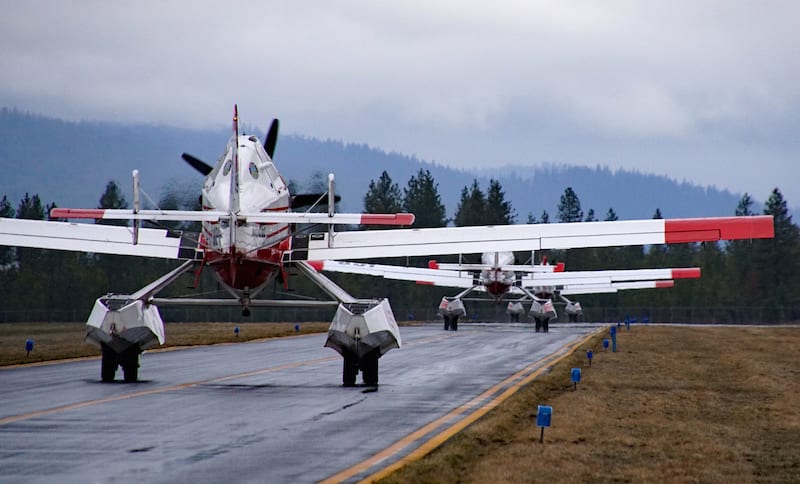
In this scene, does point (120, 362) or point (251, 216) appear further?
point (120, 362)

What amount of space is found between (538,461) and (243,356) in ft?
67.4

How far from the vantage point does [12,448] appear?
37.8 feet

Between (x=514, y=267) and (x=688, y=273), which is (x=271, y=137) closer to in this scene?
(x=514, y=267)

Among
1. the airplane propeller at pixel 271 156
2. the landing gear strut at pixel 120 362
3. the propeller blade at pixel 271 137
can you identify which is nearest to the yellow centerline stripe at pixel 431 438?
the airplane propeller at pixel 271 156

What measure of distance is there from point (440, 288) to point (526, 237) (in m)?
104

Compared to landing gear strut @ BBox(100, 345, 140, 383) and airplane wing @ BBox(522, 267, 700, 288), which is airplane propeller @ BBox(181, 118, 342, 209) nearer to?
landing gear strut @ BBox(100, 345, 140, 383)

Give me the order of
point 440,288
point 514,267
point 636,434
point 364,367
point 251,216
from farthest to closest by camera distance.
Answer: point 440,288, point 514,267, point 364,367, point 251,216, point 636,434

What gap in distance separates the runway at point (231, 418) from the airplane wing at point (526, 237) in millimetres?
2616

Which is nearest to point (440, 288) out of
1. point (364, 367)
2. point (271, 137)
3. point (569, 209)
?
point (569, 209)

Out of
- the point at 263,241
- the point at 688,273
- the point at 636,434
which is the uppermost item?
the point at 688,273

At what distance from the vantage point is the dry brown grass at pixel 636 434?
1048cm

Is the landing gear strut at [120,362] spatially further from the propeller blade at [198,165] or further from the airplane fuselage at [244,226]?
the propeller blade at [198,165]

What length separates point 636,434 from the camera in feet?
43.7

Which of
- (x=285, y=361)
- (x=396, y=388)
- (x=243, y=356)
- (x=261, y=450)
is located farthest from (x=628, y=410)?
(x=243, y=356)
